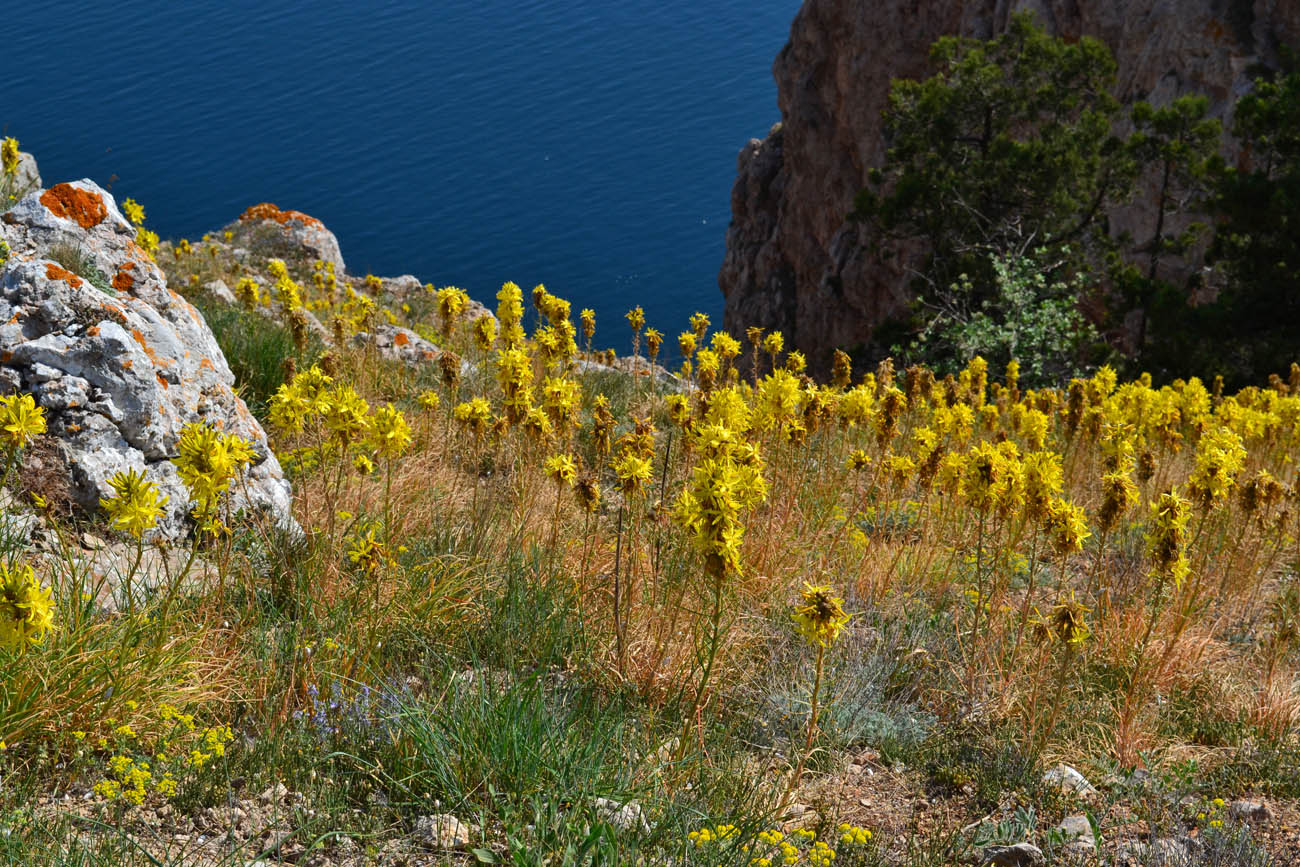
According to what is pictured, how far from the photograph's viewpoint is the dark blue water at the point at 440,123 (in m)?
41.5

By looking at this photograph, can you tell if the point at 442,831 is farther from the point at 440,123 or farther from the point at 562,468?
the point at 440,123

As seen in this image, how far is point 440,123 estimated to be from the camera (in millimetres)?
Result: 50188

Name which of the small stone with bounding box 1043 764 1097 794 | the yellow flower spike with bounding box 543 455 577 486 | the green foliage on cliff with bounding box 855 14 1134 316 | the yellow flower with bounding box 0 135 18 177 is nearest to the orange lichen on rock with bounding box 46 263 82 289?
the yellow flower spike with bounding box 543 455 577 486

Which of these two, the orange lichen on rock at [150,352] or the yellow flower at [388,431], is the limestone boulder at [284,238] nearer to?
the orange lichen on rock at [150,352]

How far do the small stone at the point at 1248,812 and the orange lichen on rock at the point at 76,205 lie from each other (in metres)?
6.45

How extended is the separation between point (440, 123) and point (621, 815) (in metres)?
50.8

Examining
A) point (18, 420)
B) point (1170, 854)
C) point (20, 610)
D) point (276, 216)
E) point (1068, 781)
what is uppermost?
point (276, 216)

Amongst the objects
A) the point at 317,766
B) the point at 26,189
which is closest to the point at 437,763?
the point at 317,766

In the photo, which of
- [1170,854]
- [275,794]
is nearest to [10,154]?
[275,794]

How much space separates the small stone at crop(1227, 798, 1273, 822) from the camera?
3648 mm

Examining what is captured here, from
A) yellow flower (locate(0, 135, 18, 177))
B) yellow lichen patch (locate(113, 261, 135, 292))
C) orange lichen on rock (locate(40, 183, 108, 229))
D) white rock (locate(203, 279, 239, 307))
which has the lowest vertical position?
yellow lichen patch (locate(113, 261, 135, 292))

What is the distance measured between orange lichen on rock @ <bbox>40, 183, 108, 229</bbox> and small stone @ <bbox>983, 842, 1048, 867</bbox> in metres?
5.82

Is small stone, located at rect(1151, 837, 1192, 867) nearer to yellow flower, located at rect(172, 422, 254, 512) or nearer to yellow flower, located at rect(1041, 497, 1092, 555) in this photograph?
yellow flower, located at rect(1041, 497, 1092, 555)

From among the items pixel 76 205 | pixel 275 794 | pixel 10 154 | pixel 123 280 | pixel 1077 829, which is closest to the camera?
pixel 275 794
